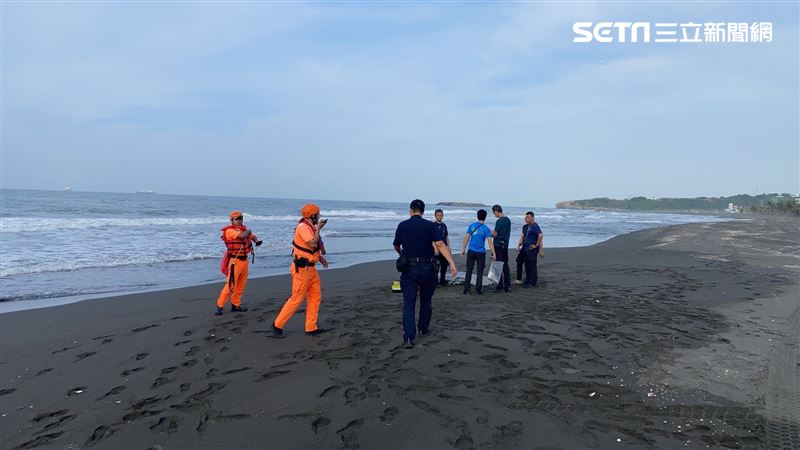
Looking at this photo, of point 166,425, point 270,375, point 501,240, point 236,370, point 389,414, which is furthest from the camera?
point 501,240

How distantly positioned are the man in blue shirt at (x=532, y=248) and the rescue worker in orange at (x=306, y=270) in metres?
5.42

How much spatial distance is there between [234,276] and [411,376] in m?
3.98

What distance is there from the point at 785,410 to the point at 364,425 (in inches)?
144

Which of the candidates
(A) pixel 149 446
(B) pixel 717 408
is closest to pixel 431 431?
(A) pixel 149 446

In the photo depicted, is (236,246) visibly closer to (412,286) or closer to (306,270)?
(306,270)

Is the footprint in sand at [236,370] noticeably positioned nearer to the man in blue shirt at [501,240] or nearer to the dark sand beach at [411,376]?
the dark sand beach at [411,376]

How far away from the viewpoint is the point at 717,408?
3592mm

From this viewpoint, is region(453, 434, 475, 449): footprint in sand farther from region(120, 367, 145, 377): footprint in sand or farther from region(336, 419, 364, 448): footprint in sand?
region(120, 367, 145, 377): footprint in sand

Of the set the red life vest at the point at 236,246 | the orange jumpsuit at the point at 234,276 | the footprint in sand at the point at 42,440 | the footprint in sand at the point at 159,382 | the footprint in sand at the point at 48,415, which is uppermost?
the red life vest at the point at 236,246

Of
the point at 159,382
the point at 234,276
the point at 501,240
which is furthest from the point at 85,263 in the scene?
the point at 501,240

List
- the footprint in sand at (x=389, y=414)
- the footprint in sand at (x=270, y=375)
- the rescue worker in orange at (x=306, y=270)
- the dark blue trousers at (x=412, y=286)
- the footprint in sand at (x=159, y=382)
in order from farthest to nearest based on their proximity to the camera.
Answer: the rescue worker in orange at (x=306, y=270), the dark blue trousers at (x=412, y=286), the footprint in sand at (x=270, y=375), the footprint in sand at (x=159, y=382), the footprint in sand at (x=389, y=414)

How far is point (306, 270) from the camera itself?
18.5ft

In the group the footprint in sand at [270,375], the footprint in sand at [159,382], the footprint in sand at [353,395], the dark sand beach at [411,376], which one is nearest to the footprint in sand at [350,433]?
the dark sand beach at [411,376]

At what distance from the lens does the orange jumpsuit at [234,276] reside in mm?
6781
